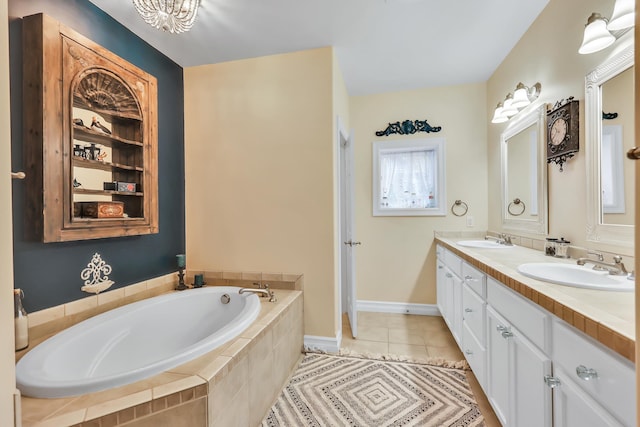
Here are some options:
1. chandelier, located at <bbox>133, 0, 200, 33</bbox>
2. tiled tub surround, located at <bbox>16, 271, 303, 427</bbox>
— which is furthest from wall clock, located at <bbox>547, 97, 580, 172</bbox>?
chandelier, located at <bbox>133, 0, 200, 33</bbox>

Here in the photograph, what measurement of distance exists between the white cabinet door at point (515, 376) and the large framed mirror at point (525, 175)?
1.03 metres

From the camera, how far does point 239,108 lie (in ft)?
8.16

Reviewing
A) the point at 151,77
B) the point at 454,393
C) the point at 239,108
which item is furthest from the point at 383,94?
the point at 454,393

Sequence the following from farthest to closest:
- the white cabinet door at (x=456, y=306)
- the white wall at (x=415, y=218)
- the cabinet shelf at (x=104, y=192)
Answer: the white wall at (x=415, y=218) < the white cabinet door at (x=456, y=306) < the cabinet shelf at (x=104, y=192)

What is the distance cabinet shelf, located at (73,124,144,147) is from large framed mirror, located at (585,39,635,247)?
282 centimetres

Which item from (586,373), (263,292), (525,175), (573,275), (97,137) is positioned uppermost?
(97,137)

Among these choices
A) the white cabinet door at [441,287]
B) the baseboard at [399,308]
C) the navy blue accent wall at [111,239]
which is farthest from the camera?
the baseboard at [399,308]

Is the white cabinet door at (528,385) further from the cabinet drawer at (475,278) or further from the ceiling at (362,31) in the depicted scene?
the ceiling at (362,31)

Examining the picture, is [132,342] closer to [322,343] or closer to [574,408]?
[322,343]

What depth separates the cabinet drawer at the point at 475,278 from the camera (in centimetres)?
161

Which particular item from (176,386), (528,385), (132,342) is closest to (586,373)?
(528,385)

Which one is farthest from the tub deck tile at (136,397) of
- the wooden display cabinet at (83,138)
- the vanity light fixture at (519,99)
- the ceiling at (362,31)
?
the vanity light fixture at (519,99)

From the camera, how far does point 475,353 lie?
5.79 feet

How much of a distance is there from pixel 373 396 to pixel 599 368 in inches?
52.1
